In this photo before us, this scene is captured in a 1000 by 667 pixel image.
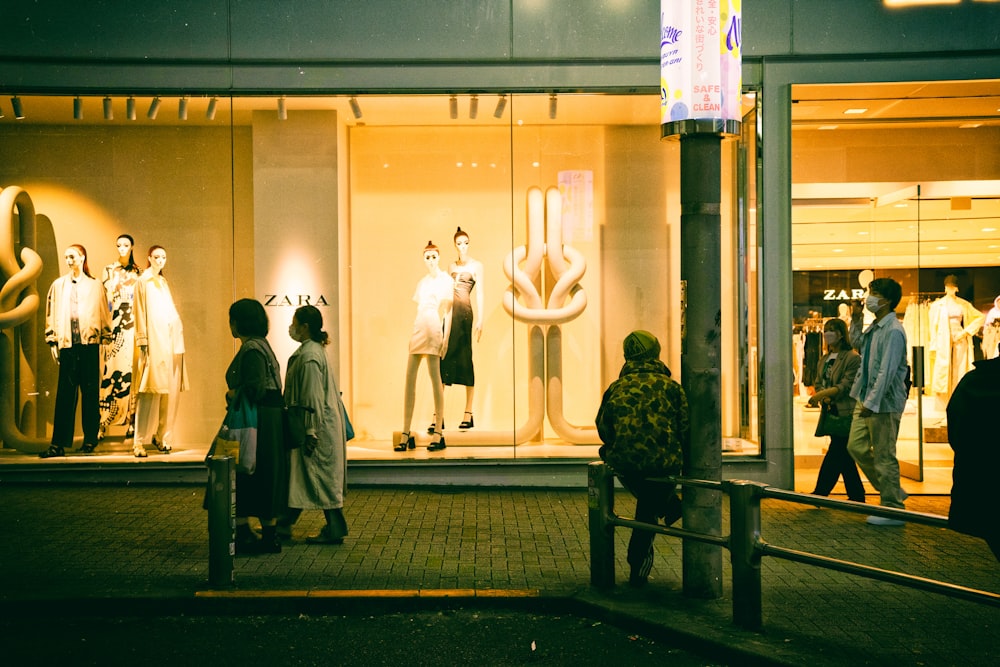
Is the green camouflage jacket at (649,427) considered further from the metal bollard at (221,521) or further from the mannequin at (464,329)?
the mannequin at (464,329)

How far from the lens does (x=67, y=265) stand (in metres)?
11.6

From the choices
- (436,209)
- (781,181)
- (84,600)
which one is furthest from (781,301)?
(84,600)

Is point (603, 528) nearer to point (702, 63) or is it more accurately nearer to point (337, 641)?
point (337, 641)

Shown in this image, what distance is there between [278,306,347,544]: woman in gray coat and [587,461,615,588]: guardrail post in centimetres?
227

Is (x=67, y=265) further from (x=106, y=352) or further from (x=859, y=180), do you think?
(x=859, y=180)

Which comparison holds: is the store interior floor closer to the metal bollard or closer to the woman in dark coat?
the woman in dark coat

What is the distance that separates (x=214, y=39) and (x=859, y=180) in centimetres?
759

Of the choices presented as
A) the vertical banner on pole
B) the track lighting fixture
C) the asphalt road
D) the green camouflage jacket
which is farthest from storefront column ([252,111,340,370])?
the vertical banner on pole

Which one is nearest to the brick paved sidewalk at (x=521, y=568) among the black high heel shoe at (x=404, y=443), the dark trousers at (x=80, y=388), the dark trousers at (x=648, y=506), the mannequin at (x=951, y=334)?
the dark trousers at (x=648, y=506)

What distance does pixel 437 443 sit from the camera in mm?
11383

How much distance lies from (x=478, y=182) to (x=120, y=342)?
4597 mm

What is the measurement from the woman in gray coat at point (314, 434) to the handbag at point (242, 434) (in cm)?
32

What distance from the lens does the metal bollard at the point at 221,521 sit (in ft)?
21.9

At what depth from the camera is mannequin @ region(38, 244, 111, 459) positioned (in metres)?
11.5
